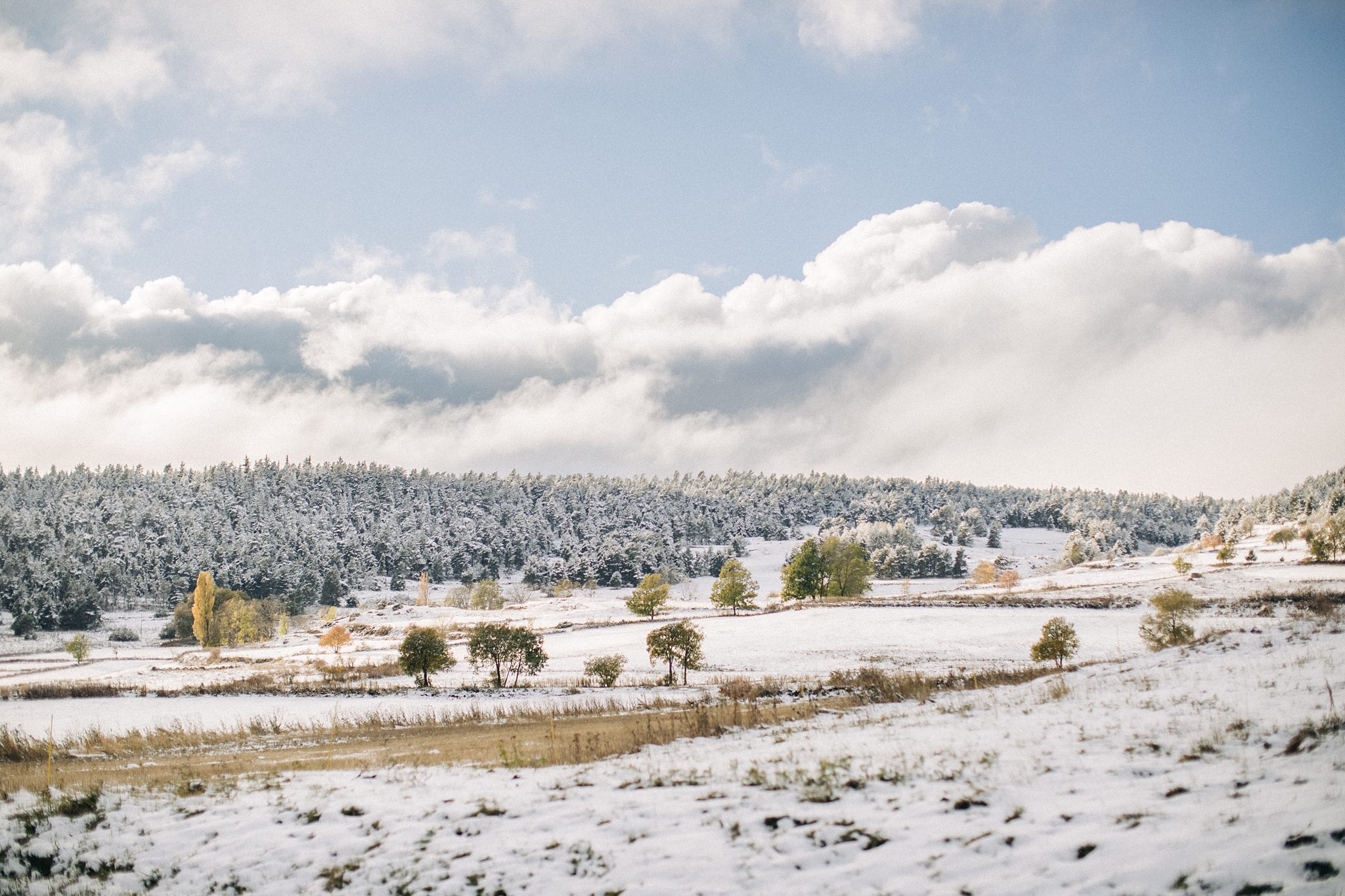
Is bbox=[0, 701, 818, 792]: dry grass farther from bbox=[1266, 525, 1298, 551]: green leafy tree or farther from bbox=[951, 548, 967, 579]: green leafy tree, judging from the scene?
bbox=[951, 548, 967, 579]: green leafy tree

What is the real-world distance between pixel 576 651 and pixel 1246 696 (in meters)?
59.0

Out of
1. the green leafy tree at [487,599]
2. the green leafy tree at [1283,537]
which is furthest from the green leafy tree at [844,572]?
the green leafy tree at [1283,537]

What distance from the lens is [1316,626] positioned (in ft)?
65.8

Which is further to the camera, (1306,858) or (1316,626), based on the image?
(1316,626)

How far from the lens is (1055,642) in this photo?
40.1 metres

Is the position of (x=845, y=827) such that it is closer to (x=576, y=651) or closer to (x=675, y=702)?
(x=675, y=702)

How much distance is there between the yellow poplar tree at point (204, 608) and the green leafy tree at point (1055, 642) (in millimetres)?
114242

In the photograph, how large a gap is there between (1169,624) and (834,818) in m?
36.7

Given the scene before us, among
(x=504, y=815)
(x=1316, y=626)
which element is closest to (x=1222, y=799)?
(x=504, y=815)

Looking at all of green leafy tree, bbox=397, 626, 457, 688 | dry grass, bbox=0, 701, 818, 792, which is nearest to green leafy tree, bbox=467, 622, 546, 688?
green leafy tree, bbox=397, 626, 457, 688

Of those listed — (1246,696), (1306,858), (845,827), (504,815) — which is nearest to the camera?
(1306,858)

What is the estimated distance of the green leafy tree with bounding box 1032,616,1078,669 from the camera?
39969 millimetres

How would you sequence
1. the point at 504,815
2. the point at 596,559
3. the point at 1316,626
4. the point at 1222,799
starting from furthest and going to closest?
the point at 596,559
the point at 1316,626
the point at 504,815
the point at 1222,799

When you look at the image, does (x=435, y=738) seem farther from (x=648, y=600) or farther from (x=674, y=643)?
(x=648, y=600)
